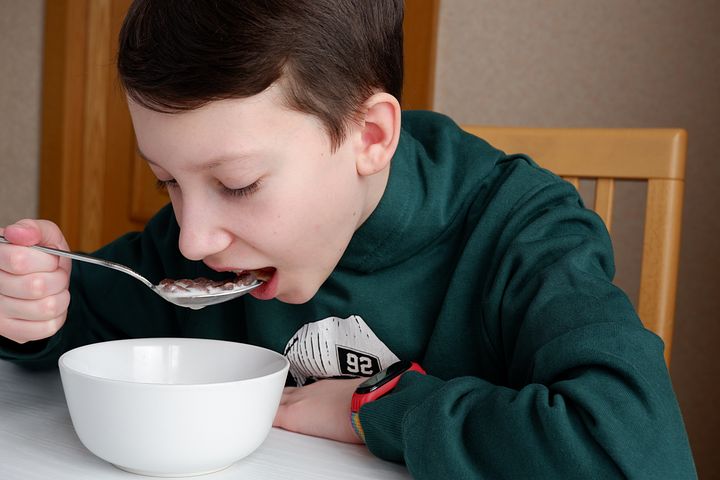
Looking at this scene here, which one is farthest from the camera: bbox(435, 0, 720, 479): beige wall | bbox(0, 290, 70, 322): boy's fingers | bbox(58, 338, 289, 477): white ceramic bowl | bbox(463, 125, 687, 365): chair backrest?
bbox(435, 0, 720, 479): beige wall

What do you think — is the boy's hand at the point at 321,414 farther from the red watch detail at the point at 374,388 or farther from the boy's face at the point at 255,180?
the boy's face at the point at 255,180

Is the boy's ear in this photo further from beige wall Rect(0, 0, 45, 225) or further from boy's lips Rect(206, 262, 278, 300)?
beige wall Rect(0, 0, 45, 225)

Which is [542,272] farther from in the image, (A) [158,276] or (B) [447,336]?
(A) [158,276]

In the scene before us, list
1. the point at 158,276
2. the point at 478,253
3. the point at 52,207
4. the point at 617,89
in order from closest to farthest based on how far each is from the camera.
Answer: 1. the point at 478,253
2. the point at 158,276
3. the point at 617,89
4. the point at 52,207

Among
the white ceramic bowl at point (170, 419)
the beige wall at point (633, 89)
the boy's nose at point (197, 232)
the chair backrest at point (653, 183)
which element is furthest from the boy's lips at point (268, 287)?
the beige wall at point (633, 89)

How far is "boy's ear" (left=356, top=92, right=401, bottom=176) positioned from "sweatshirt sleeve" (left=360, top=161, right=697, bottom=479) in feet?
0.62

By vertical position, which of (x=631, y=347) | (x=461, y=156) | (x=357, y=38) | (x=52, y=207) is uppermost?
(x=357, y=38)

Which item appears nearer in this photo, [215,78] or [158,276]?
[215,78]

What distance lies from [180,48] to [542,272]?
0.35 m

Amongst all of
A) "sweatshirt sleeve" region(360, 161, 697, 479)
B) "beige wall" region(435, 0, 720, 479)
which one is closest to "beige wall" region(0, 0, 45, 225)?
"beige wall" region(435, 0, 720, 479)

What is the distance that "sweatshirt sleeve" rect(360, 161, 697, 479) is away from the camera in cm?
54

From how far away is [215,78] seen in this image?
0.63 metres

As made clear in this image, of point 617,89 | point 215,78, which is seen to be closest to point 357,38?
point 215,78

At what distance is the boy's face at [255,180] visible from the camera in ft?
2.10
